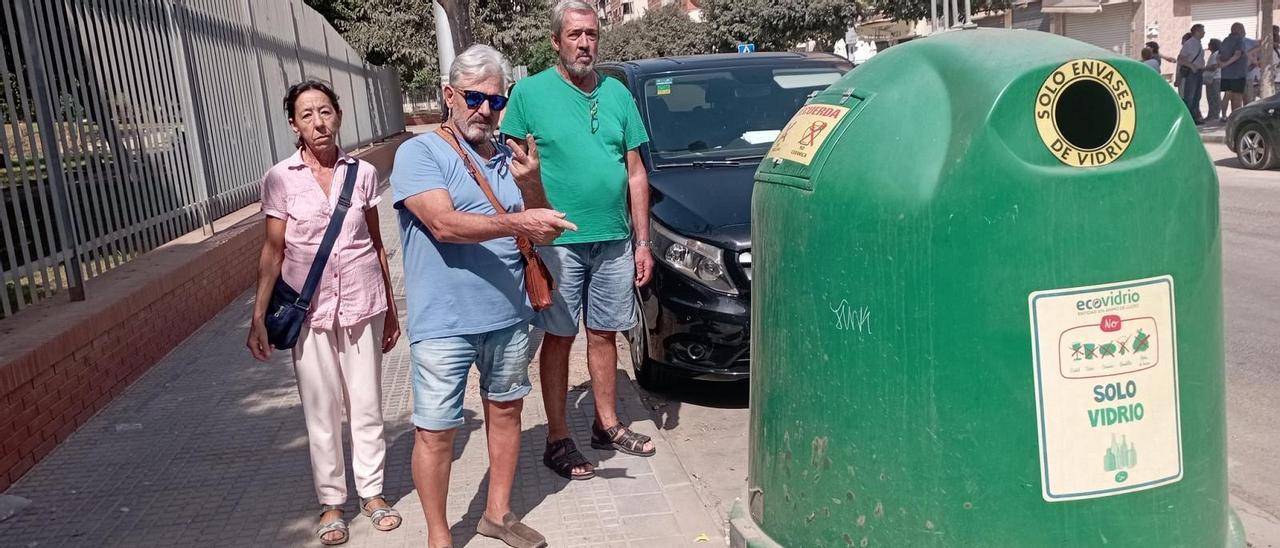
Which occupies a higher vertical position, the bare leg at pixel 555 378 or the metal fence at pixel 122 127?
the metal fence at pixel 122 127

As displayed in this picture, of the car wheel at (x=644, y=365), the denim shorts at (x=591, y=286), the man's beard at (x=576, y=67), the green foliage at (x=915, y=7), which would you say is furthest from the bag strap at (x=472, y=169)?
the green foliage at (x=915, y=7)

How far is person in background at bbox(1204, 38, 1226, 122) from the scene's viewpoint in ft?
62.2

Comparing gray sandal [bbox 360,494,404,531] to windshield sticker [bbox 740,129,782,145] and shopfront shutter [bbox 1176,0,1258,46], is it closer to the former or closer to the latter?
windshield sticker [bbox 740,129,782,145]

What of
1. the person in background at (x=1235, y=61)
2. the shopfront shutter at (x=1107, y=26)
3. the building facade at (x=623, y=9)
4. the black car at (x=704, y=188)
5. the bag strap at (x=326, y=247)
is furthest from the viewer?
the building facade at (x=623, y=9)

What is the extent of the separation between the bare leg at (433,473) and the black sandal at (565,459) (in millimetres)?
887

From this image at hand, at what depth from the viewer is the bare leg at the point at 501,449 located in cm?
375

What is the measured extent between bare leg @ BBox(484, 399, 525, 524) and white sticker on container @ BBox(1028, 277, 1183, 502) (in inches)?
82.8

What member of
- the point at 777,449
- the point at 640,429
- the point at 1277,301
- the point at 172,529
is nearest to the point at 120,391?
the point at 172,529

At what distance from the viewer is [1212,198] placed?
2.08 metres

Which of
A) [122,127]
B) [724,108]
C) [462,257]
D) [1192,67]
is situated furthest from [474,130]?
[1192,67]

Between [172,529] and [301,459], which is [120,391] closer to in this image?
[301,459]

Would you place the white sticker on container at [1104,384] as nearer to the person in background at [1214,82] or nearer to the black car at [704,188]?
the black car at [704,188]

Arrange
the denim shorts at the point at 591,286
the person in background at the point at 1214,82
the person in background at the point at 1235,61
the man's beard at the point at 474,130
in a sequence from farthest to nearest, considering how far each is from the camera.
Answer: the person in background at the point at 1214,82 < the person in background at the point at 1235,61 < the denim shorts at the point at 591,286 < the man's beard at the point at 474,130

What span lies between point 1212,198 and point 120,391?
223 inches
